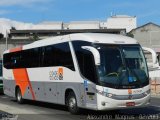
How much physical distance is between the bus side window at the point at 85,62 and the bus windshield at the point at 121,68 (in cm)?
33

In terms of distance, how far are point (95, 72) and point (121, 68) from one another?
0.92 metres

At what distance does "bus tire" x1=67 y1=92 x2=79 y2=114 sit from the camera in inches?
669

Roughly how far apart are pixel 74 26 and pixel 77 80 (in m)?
85.6

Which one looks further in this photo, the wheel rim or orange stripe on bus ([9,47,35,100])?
orange stripe on bus ([9,47,35,100])

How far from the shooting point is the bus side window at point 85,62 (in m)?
15.7

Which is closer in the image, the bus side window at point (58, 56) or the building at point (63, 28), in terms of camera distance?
the bus side window at point (58, 56)

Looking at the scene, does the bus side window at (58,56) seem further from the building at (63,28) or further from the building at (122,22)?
the building at (122,22)

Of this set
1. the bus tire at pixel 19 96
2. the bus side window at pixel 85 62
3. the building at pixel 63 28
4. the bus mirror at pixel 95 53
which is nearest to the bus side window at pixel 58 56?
the bus side window at pixel 85 62

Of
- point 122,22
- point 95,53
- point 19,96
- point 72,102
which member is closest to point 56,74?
point 72,102

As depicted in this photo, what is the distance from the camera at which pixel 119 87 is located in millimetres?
15312

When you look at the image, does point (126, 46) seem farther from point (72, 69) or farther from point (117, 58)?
point (72, 69)

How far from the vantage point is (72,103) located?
56.7 feet

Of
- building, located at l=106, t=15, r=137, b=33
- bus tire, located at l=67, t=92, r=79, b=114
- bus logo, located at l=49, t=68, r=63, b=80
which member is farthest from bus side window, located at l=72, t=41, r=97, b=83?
building, located at l=106, t=15, r=137, b=33

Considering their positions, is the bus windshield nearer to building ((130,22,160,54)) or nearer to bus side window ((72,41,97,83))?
bus side window ((72,41,97,83))
